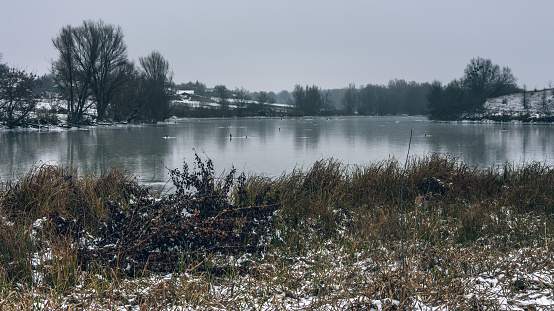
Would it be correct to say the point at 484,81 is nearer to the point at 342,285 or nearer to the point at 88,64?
the point at 88,64

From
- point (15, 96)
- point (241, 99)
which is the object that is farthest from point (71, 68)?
point (241, 99)

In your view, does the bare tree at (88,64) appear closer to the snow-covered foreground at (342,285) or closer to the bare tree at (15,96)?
the bare tree at (15,96)

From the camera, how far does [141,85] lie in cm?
5894

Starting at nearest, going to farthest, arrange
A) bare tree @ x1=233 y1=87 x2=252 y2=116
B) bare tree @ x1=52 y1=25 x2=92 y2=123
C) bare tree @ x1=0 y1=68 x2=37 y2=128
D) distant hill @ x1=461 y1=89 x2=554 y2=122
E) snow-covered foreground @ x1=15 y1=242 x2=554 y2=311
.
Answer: snow-covered foreground @ x1=15 y1=242 x2=554 y2=311
bare tree @ x1=0 y1=68 x2=37 y2=128
bare tree @ x1=52 y1=25 x2=92 y2=123
distant hill @ x1=461 y1=89 x2=554 y2=122
bare tree @ x1=233 y1=87 x2=252 y2=116

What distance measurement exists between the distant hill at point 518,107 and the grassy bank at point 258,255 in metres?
56.9

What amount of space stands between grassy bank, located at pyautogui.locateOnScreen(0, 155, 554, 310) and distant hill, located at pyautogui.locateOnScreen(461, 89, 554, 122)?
5694 cm

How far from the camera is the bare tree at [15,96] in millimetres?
32656

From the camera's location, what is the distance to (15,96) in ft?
109

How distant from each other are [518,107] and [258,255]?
3201 inches

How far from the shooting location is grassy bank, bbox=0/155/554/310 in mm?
3680

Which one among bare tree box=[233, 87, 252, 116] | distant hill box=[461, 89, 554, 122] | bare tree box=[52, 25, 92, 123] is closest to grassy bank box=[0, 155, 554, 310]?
bare tree box=[52, 25, 92, 123]

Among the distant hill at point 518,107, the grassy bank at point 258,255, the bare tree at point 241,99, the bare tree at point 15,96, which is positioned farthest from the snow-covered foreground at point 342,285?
the bare tree at point 241,99

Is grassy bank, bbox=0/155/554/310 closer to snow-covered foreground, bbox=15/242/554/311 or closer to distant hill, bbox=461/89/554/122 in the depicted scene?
snow-covered foreground, bbox=15/242/554/311

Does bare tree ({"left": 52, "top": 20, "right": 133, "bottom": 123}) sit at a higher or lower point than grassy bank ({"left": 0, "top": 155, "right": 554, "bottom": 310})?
higher
